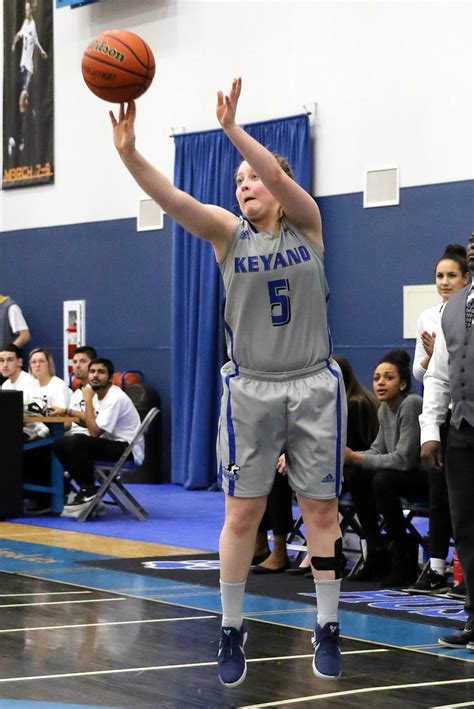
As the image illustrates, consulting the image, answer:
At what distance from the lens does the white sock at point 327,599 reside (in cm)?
363

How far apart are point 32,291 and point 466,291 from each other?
9.40m

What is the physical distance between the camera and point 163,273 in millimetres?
11852

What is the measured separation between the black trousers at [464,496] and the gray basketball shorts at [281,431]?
0.89 m

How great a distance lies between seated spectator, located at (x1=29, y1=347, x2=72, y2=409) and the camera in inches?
365

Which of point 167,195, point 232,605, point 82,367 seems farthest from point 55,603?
point 82,367

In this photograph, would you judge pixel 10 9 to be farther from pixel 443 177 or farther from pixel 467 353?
pixel 467 353

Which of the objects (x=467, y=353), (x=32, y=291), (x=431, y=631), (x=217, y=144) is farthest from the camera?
(x=32, y=291)

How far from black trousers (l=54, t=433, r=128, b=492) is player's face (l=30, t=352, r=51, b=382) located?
0.84 m

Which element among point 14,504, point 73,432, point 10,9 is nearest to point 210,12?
point 10,9

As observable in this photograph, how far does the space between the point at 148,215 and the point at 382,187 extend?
9.98 ft

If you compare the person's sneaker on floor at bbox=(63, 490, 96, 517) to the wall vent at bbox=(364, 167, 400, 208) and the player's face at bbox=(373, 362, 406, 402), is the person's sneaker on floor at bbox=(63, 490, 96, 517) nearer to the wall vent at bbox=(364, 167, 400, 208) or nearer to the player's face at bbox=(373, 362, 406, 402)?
the player's face at bbox=(373, 362, 406, 402)

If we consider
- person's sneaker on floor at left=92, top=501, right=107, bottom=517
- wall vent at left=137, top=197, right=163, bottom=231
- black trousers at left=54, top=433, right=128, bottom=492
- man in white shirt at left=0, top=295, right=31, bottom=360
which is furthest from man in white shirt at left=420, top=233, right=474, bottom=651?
man in white shirt at left=0, top=295, right=31, bottom=360

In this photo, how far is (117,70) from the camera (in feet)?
12.2

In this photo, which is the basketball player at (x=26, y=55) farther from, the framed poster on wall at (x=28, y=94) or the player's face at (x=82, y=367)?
the player's face at (x=82, y=367)
